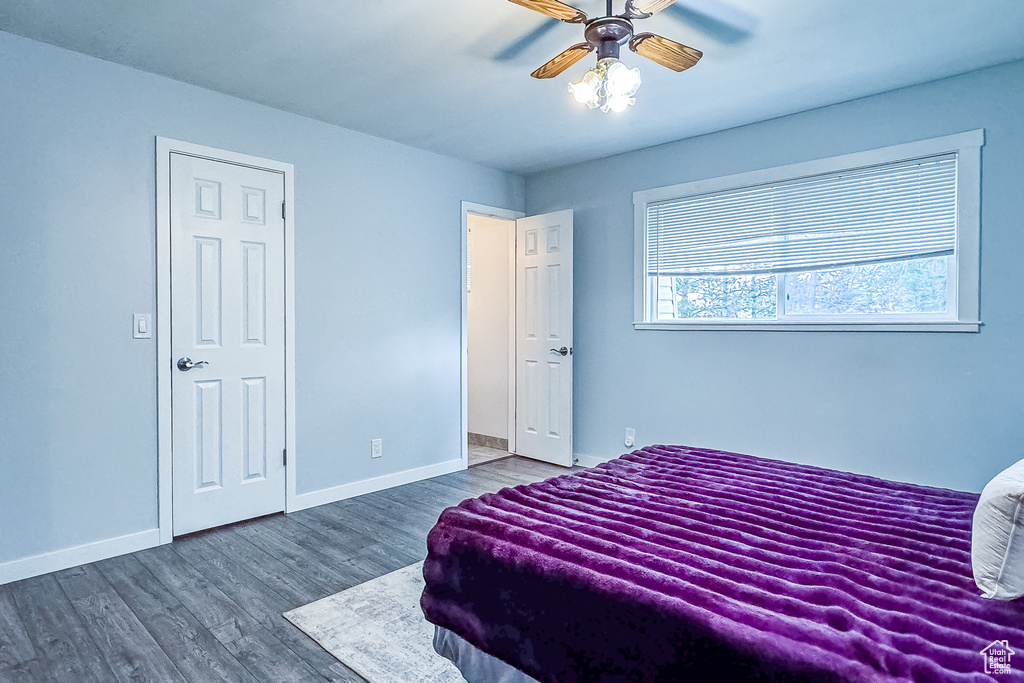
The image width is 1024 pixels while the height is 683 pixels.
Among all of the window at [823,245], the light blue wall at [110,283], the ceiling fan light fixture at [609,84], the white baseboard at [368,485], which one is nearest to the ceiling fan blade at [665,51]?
the ceiling fan light fixture at [609,84]

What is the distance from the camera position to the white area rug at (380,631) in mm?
1888

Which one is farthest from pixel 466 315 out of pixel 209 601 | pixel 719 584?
pixel 719 584

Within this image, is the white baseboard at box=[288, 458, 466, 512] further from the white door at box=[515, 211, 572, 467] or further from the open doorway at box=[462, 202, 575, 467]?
the white door at box=[515, 211, 572, 467]

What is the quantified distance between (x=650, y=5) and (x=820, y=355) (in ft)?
7.79

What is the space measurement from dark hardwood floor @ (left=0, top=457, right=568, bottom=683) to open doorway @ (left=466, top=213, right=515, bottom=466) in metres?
1.74

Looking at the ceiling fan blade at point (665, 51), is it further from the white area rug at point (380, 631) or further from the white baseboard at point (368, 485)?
the white baseboard at point (368, 485)

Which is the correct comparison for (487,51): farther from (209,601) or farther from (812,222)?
(209,601)

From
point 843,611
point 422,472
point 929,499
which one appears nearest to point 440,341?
point 422,472

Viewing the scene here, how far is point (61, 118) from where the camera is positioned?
2.67m

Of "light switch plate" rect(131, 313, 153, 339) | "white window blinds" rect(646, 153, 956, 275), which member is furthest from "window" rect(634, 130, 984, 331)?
"light switch plate" rect(131, 313, 153, 339)

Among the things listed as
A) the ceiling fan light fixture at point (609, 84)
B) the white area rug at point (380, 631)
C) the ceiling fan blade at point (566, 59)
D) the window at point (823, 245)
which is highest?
the ceiling fan blade at point (566, 59)

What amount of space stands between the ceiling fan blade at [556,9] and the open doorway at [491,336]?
288 centimetres

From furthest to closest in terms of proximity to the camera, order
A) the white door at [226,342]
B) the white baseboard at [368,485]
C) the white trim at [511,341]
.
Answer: the white trim at [511,341] < the white baseboard at [368,485] < the white door at [226,342]

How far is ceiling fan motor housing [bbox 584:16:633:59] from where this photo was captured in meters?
2.01
